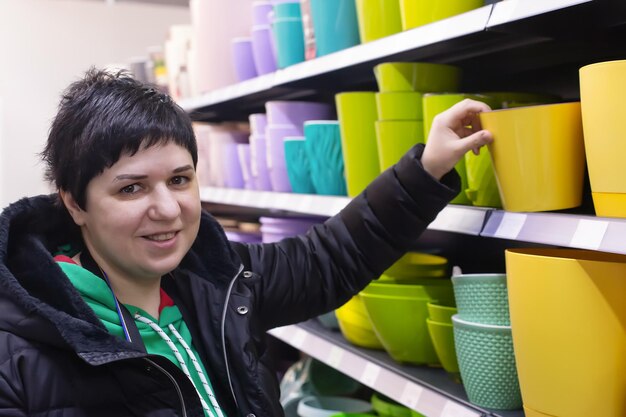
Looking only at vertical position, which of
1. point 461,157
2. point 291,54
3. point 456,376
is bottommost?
point 456,376

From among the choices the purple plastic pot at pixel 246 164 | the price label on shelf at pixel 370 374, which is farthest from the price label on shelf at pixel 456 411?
the purple plastic pot at pixel 246 164

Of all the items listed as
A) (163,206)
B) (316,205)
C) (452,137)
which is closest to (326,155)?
(316,205)

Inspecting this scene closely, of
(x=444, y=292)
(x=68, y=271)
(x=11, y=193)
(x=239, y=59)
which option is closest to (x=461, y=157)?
(x=444, y=292)

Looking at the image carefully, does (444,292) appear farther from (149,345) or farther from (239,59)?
(239,59)

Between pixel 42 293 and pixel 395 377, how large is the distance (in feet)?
2.40

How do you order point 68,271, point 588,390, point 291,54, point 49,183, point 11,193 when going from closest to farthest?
1. point 588,390
2. point 68,271
3. point 49,183
4. point 291,54
5. point 11,193

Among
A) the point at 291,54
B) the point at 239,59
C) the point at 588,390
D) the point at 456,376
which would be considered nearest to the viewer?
the point at 588,390

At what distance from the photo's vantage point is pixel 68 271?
1.18 meters

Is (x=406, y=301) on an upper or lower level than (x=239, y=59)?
lower

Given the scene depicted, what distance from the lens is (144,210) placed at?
117cm

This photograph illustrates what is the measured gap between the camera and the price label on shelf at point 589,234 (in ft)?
3.23

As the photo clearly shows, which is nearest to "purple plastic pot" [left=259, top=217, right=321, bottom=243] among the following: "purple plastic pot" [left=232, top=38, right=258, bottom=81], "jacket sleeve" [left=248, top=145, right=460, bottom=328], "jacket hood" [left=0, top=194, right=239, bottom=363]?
"purple plastic pot" [left=232, top=38, right=258, bottom=81]

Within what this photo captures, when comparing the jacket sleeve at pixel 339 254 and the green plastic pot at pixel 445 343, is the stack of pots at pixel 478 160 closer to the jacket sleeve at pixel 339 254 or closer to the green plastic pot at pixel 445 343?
the jacket sleeve at pixel 339 254

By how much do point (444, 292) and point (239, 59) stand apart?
1.05 m
